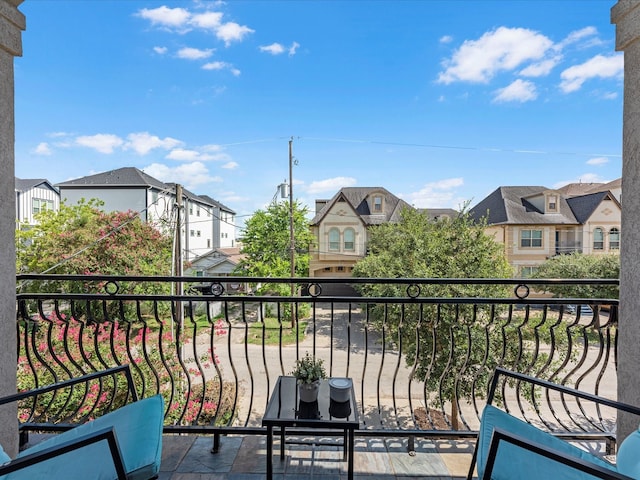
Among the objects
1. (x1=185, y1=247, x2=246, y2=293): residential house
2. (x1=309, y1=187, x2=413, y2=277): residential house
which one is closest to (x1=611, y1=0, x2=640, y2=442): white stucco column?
(x1=309, y1=187, x2=413, y2=277): residential house

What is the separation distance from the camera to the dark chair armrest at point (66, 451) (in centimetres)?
84

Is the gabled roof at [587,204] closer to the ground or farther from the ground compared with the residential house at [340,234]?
farther from the ground

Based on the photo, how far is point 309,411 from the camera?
1.48 m

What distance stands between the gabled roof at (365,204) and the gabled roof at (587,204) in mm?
9070

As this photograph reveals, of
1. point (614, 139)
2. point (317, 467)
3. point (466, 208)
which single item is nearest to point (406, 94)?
point (466, 208)

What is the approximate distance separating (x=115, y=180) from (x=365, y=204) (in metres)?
16.1

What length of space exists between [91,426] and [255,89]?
12.4 metres

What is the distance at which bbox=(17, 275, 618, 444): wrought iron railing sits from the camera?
185cm

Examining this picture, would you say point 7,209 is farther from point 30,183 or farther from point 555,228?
point 30,183

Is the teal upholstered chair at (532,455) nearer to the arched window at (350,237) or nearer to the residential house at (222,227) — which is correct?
the arched window at (350,237)

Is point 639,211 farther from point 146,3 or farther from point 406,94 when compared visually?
point 406,94

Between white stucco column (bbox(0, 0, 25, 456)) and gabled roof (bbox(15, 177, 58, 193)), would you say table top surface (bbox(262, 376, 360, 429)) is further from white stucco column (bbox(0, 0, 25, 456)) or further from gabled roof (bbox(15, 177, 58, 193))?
gabled roof (bbox(15, 177, 58, 193))

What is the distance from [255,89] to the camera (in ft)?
39.0

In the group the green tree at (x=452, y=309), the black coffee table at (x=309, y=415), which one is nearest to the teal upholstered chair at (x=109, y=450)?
the black coffee table at (x=309, y=415)
